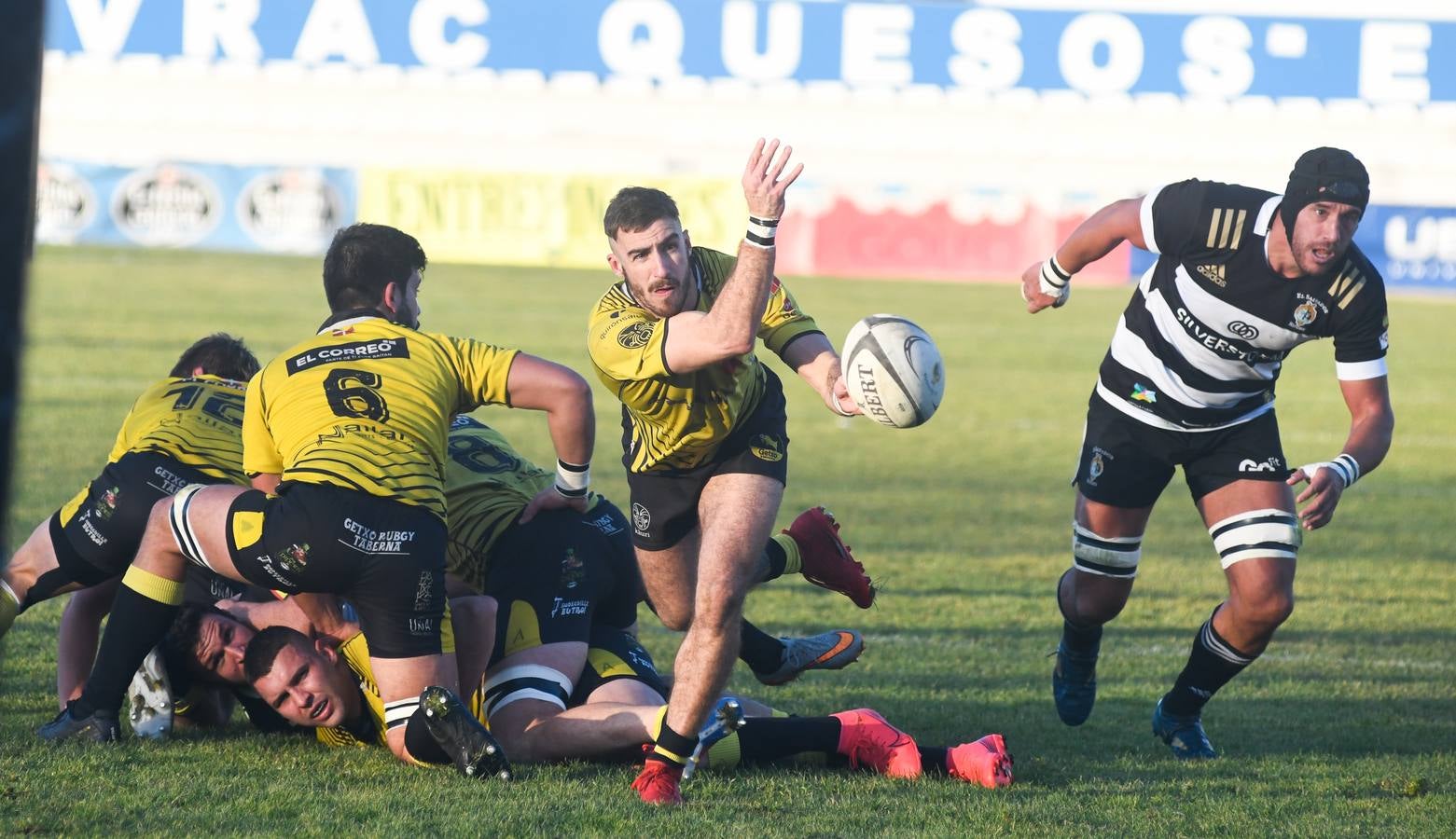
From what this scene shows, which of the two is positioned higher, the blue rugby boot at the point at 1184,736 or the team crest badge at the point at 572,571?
the team crest badge at the point at 572,571

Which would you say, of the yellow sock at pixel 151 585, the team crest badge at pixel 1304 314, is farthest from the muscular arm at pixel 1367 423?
the yellow sock at pixel 151 585

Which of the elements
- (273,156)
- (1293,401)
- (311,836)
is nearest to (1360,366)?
(311,836)

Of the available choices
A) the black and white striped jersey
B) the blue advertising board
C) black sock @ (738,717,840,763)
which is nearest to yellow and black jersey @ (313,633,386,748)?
black sock @ (738,717,840,763)

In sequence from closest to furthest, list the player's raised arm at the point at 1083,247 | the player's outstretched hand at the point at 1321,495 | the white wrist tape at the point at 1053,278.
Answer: the player's outstretched hand at the point at 1321,495
the player's raised arm at the point at 1083,247
the white wrist tape at the point at 1053,278

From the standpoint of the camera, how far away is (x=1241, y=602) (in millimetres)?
5992

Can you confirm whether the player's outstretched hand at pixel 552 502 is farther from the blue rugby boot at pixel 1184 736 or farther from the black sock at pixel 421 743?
the blue rugby boot at pixel 1184 736

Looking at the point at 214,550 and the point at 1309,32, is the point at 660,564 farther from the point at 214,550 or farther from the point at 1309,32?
the point at 1309,32

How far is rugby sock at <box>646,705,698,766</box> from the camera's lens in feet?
16.3

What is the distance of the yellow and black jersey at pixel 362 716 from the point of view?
5605 millimetres

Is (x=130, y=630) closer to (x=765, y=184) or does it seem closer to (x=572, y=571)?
(x=572, y=571)

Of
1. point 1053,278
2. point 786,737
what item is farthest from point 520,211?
point 786,737

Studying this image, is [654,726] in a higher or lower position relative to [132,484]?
lower

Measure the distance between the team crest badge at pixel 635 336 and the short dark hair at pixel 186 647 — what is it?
184 cm

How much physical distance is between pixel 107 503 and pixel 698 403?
83.4 inches
